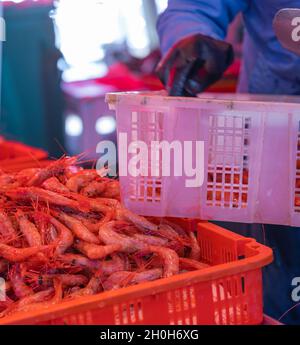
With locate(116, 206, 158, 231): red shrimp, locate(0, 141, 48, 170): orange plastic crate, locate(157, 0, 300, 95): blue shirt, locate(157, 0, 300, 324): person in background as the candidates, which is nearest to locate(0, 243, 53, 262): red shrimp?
locate(116, 206, 158, 231): red shrimp

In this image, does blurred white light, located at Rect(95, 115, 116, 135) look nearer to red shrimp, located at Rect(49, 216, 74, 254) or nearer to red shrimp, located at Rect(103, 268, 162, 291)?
Result: red shrimp, located at Rect(49, 216, 74, 254)

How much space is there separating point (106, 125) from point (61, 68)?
3.33 feet

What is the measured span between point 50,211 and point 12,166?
0.76m

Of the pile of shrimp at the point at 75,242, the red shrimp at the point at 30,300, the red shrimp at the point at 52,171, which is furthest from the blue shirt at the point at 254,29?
the red shrimp at the point at 30,300

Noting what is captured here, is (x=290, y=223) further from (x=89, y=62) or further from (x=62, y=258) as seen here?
(x=89, y=62)

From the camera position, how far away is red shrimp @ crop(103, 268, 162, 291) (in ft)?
4.89

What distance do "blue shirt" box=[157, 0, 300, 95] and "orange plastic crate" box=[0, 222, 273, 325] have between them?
98cm

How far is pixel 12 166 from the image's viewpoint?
7.86 ft

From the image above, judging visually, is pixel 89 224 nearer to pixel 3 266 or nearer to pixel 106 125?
pixel 3 266

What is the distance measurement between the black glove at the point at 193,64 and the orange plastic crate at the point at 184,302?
58 centimetres

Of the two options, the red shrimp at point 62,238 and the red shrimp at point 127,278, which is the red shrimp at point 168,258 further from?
the red shrimp at point 62,238

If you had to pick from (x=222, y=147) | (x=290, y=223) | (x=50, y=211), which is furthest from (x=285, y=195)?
(x=50, y=211)

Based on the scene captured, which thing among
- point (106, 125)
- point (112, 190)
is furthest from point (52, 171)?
point (106, 125)

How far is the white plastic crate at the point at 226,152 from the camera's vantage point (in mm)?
1485
